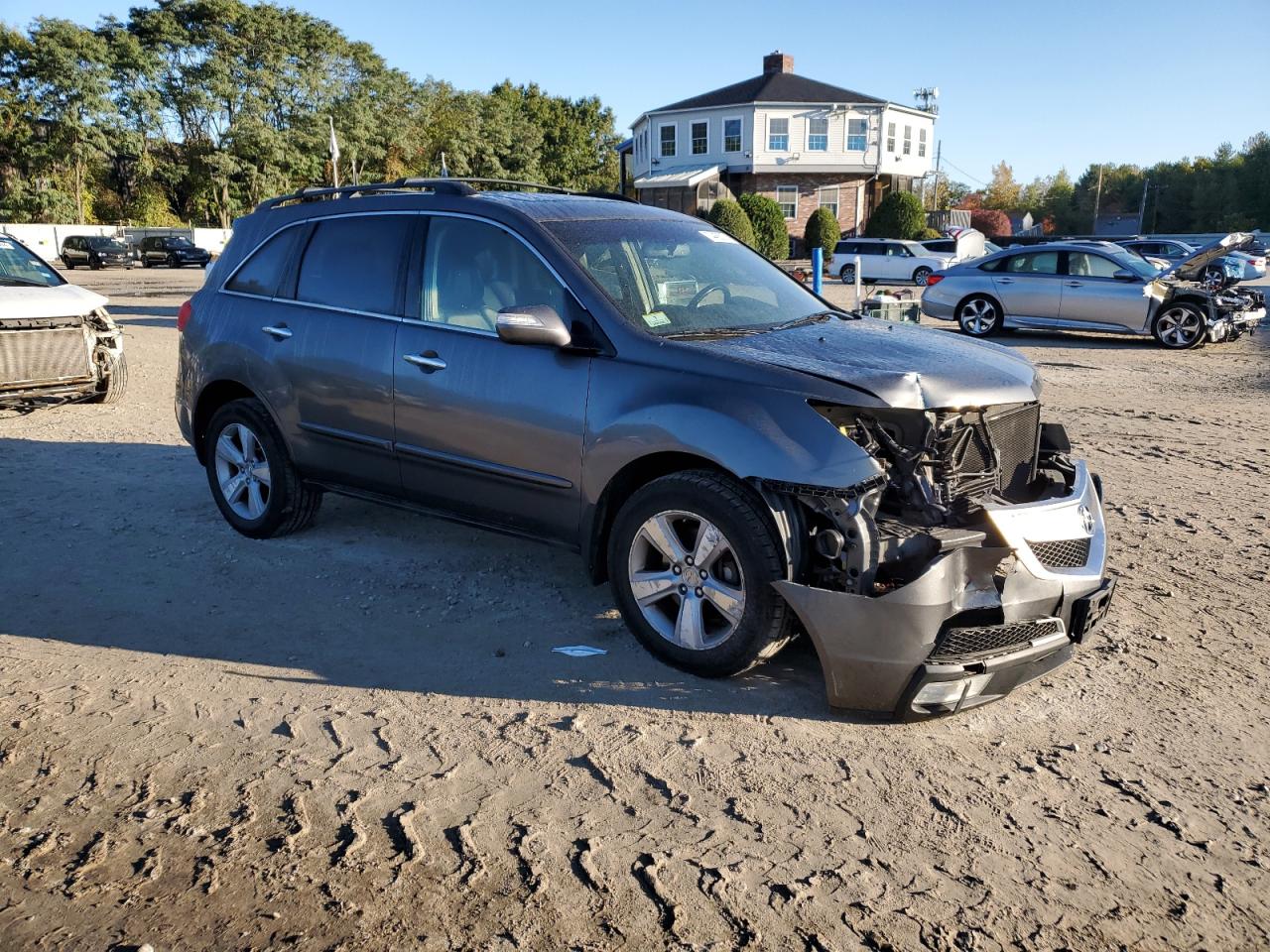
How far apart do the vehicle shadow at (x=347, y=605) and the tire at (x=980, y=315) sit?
43.4 feet

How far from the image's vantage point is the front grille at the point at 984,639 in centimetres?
366

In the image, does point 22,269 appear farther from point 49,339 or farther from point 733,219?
point 733,219

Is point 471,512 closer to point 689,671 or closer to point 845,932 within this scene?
point 689,671

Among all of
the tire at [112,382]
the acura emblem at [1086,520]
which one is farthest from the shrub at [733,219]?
the acura emblem at [1086,520]

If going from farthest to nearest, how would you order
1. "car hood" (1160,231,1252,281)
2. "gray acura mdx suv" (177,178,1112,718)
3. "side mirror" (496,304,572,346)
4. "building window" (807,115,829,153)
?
1. "building window" (807,115,829,153)
2. "car hood" (1160,231,1252,281)
3. "side mirror" (496,304,572,346)
4. "gray acura mdx suv" (177,178,1112,718)

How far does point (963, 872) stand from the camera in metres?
2.98

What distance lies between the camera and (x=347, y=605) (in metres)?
5.08

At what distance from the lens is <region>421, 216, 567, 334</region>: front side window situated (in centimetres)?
475

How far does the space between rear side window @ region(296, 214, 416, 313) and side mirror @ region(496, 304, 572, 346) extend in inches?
40.9

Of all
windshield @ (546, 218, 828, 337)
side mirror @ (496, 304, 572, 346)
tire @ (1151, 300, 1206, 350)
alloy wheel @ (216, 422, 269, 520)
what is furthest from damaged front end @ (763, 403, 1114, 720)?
tire @ (1151, 300, 1206, 350)

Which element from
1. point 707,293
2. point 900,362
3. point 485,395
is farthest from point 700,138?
point 900,362

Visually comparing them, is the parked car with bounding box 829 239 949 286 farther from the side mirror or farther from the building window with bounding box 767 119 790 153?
the side mirror

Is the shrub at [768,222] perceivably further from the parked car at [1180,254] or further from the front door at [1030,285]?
the front door at [1030,285]

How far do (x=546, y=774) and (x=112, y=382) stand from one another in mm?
8604
